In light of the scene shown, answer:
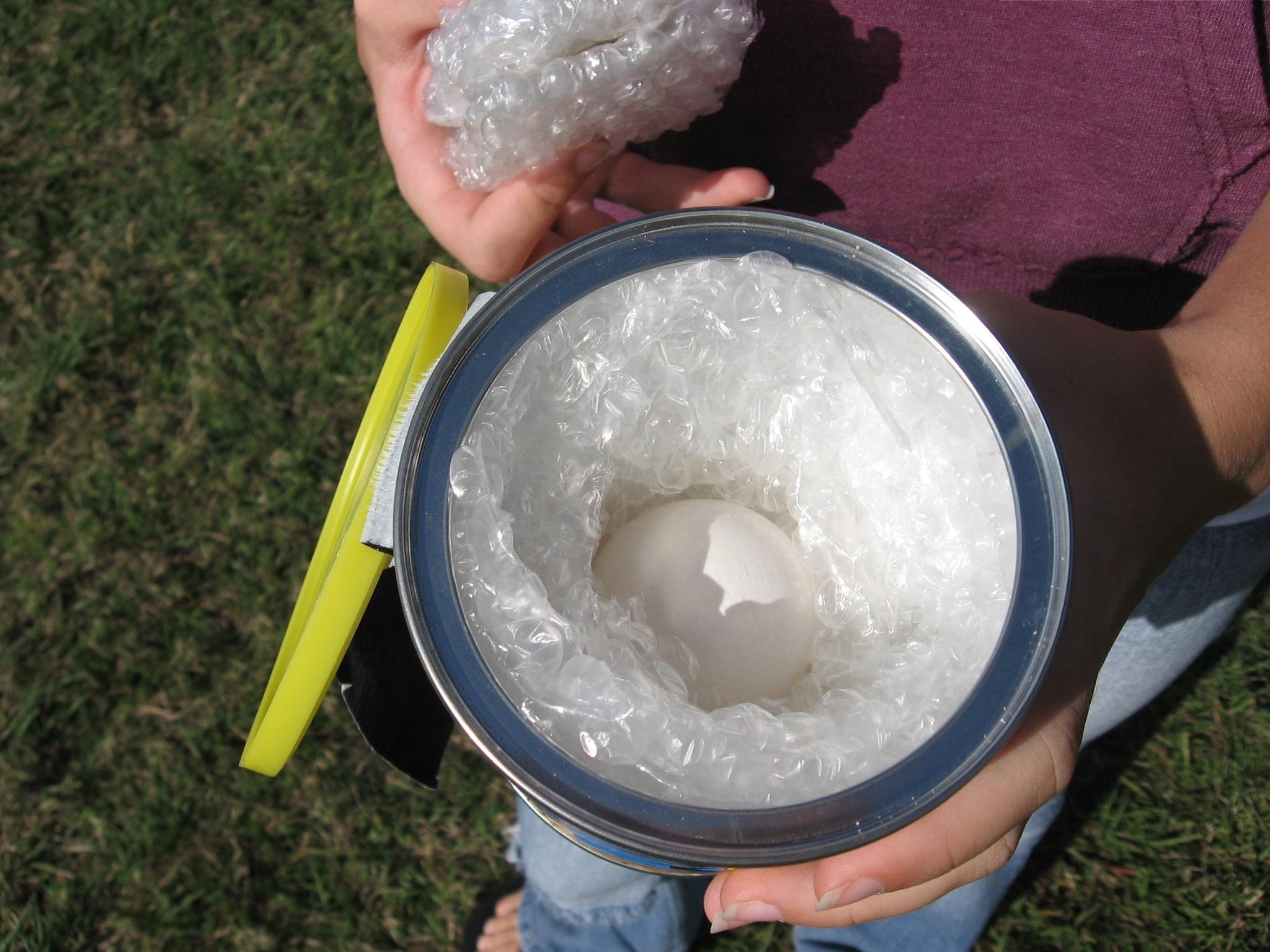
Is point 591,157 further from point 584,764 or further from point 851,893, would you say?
point 851,893

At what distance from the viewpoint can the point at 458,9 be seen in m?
0.89

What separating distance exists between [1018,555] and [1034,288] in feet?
1.84

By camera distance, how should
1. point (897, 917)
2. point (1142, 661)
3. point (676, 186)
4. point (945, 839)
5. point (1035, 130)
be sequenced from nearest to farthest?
point (945, 839), point (1035, 130), point (676, 186), point (1142, 661), point (897, 917)

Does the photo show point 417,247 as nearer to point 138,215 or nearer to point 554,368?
point 138,215

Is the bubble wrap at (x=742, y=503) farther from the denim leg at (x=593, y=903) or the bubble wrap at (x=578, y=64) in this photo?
the denim leg at (x=593, y=903)

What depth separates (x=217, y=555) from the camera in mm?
1783

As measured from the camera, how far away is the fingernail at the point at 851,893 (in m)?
0.74

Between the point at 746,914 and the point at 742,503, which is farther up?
the point at 742,503

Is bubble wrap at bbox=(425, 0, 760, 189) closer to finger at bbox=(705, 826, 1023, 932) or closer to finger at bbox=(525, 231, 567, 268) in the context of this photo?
finger at bbox=(525, 231, 567, 268)

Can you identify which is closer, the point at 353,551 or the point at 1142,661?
the point at 353,551

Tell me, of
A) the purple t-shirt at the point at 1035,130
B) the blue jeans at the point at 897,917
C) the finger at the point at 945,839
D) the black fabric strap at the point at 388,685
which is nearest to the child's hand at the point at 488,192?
the purple t-shirt at the point at 1035,130

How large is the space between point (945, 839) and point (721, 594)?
0.90 ft

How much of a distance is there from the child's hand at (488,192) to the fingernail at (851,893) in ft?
2.32

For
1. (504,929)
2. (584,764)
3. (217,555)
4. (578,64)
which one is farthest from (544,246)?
(504,929)
